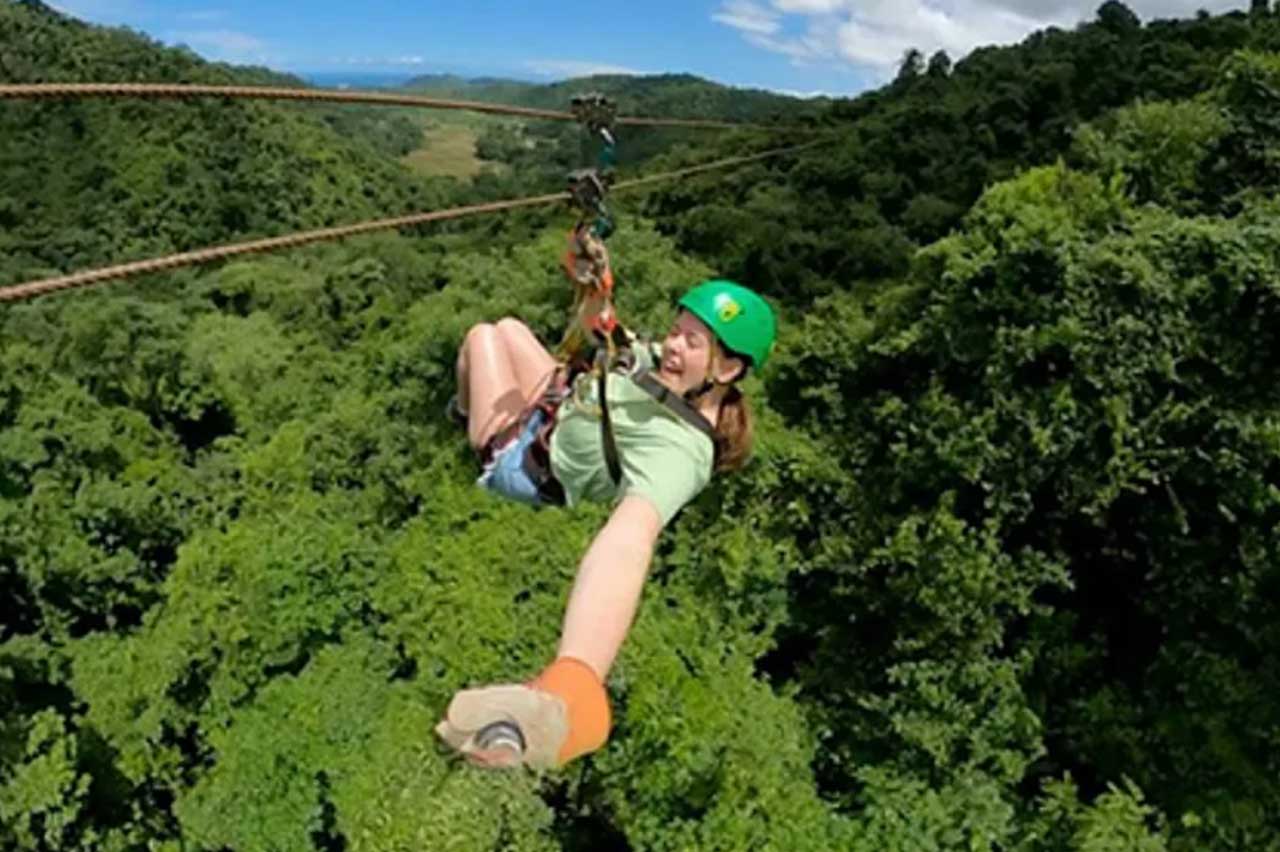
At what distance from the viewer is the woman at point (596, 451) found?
232 cm

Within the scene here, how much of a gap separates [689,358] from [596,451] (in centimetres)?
38

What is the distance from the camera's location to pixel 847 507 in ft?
49.8

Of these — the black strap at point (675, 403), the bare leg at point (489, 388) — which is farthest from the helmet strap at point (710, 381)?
the bare leg at point (489, 388)

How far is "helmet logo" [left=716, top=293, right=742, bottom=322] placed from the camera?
3.63 meters

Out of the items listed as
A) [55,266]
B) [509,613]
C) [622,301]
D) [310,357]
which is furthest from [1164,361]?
[55,266]

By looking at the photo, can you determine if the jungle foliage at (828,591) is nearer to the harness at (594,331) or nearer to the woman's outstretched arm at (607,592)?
the harness at (594,331)

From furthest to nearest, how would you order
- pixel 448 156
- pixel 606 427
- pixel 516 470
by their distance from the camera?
pixel 448 156 < pixel 516 470 < pixel 606 427

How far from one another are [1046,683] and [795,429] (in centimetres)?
494

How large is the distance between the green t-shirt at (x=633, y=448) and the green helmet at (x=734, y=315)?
0.77ft

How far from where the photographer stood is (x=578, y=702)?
240cm

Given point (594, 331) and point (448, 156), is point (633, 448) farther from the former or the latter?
point (448, 156)

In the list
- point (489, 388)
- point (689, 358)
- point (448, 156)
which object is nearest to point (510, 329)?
point (489, 388)

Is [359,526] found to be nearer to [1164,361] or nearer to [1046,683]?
[1046,683]

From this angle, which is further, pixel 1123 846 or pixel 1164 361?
pixel 1164 361
